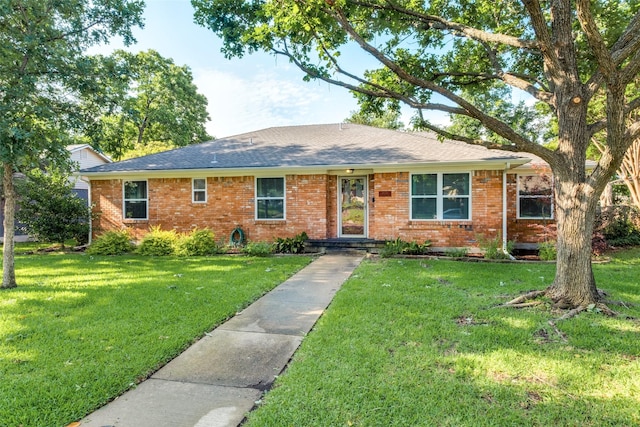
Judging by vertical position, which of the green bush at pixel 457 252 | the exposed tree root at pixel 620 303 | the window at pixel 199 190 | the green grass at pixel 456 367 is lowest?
the green grass at pixel 456 367

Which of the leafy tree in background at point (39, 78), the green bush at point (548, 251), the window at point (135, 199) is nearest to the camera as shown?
the leafy tree in background at point (39, 78)

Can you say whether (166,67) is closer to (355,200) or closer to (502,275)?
(355,200)

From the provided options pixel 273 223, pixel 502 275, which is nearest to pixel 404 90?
pixel 502 275

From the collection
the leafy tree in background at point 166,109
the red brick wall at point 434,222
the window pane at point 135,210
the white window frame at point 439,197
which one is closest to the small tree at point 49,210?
the window pane at point 135,210

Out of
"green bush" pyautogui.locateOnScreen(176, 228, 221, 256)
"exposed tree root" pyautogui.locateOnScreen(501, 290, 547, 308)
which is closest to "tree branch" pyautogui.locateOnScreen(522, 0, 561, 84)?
"exposed tree root" pyautogui.locateOnScreen(501, 290, 547, 308)

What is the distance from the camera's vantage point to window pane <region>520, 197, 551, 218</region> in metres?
11.3

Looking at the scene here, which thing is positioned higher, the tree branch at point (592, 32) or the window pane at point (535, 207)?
the tree branch at point (592, 32)

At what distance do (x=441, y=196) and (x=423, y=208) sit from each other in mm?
635

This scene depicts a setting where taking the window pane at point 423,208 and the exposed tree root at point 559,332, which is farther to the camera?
the window pane at point 423,208

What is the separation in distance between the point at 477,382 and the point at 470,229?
7986mm

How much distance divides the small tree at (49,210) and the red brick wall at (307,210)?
0.69 m

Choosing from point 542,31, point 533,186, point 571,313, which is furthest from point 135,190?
point 533,186

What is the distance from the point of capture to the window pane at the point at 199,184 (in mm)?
12414

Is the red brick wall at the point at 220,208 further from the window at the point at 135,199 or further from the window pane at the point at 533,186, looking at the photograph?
the window pane at the point at 533,186
